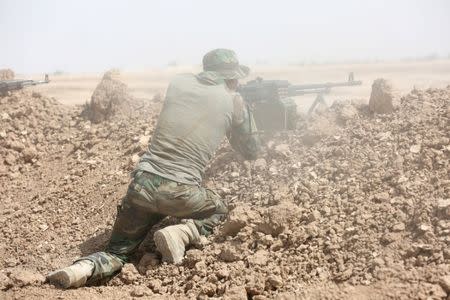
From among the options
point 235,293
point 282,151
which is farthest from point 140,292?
point 282,151

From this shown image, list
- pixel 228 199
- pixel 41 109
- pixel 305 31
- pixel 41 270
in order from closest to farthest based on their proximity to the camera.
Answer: pixel 41 270, pixel 228 199, pixel 41 109, pixel 305 31

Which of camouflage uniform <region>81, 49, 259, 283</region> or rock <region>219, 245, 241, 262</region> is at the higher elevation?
camouflage uniform <region>81, 49, 259, 283</region>

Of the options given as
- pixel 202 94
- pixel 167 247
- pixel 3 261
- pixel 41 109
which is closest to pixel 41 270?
pixel 3 261

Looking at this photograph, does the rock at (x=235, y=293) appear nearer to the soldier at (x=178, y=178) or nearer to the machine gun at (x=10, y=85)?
the soldier at (x=178, y=178)

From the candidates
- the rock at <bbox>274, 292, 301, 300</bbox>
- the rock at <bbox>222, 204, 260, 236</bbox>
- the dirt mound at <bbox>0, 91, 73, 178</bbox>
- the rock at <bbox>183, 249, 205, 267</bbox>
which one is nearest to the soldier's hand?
the rock at <bbox>222, 204, 260, 236</bbox>

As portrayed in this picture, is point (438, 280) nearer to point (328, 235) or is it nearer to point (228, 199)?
point (328, 235)

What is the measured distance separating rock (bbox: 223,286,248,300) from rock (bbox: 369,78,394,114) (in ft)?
9.03

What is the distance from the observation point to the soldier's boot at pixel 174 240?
3600mm

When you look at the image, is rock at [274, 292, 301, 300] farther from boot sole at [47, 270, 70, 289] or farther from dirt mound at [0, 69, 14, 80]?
dirt mound at [0, 69, 14, 80]

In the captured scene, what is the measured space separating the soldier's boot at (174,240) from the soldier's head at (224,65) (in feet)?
4.32

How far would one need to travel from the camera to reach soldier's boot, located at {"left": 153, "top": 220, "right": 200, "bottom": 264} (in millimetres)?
3600

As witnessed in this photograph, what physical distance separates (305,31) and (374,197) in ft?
195

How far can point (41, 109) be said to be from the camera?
22.8ft

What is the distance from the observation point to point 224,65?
4.25 meters
